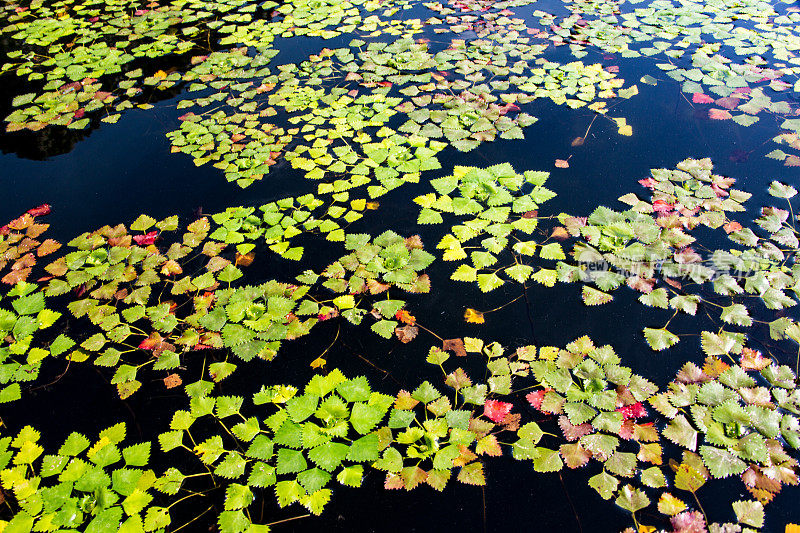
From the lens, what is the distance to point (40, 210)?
3143mm

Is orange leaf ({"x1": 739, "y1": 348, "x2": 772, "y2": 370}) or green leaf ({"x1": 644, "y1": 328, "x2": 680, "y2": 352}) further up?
orange leaf ({"x1": 739, "y1": 348, "x2": 772, "y2": 370})

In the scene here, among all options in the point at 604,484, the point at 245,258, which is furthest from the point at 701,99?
the point at 245,258

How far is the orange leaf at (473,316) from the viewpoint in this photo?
229 cm

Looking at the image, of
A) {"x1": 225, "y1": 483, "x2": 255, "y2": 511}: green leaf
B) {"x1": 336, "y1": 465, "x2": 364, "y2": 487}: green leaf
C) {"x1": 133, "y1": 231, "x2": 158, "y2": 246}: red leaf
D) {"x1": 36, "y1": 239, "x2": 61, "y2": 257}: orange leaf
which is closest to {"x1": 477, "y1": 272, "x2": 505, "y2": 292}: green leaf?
{"x1": 336, "y1": 465, "x2": 364, "y2": 487}: green leaf

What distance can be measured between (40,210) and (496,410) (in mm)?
3211

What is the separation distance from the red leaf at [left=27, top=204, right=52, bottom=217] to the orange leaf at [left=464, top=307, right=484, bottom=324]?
9.41ft

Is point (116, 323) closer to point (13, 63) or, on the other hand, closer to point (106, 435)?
point (106, 435)

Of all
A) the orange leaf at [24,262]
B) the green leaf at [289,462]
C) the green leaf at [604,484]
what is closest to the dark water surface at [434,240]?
the green leaf at [604,484]

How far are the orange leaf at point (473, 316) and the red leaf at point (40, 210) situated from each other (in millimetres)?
2867

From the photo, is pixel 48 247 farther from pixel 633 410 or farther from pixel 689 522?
pixel 689 522

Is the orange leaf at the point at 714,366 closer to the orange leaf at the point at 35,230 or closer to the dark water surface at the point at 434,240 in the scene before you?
the dark water surface at the point at 434,240

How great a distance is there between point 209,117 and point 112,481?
2.99 meters

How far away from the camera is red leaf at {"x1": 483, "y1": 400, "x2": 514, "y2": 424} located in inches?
74.8

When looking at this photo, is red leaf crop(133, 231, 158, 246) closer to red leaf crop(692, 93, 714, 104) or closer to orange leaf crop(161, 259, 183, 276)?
orange leaf crop(161, 259, 183, 276)
